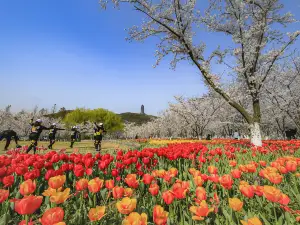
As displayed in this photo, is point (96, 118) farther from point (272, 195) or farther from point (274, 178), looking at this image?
point (272, 195)

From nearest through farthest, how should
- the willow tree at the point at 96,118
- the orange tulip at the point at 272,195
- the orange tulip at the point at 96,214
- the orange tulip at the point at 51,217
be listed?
the orange tulip at the point at 51,217 → the orange tulip at the point at 96,214 → the orange tulip at the point at 272,195 → the willow tree at the point at 96,118

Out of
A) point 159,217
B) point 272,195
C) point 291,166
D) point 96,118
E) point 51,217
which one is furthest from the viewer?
point 96,118

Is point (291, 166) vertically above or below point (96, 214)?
above

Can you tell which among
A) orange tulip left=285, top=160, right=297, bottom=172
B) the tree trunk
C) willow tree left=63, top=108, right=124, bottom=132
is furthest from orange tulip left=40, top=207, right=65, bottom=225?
willow tree left=63, top=108, right=124, bottom=132

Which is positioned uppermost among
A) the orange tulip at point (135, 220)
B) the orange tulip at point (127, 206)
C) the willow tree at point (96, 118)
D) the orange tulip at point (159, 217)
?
the willow tree at point (96, 118)

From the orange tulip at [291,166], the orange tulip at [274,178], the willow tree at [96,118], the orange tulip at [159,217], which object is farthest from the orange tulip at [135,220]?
the willow tree at [96,118]

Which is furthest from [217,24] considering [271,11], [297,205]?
[297,205]

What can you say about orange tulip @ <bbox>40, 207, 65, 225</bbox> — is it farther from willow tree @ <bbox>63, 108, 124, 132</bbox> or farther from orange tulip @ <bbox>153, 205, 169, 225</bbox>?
willow tree @ <bbox>63, 108, 124, 132</bbox>

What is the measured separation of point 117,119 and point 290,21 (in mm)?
64353

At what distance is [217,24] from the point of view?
46.7 feet

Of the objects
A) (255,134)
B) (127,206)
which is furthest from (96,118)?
(127,206)

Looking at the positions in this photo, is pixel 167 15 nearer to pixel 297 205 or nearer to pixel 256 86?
pixel 256 86

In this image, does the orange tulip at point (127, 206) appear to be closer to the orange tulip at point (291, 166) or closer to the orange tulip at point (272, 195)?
the orange tulip at point (272, 195)

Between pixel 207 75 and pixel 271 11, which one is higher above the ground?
pixel 271 11
